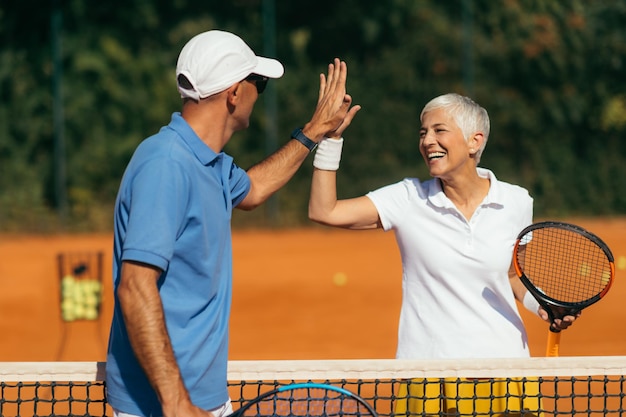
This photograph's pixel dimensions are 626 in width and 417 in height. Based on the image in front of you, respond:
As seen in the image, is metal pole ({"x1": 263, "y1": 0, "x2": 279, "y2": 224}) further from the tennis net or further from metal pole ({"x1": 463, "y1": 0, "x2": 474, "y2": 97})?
the tennis net

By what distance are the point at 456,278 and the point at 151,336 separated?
46.1 inches

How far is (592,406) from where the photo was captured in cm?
593

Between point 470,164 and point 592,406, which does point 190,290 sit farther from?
point 592,406

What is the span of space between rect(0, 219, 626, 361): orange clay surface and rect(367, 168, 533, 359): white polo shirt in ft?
13.7

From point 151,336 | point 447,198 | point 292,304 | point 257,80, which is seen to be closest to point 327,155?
point 447,198

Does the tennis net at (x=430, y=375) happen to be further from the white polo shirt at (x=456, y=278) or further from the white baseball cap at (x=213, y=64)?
the white baseball cap at (x=213, y=64)

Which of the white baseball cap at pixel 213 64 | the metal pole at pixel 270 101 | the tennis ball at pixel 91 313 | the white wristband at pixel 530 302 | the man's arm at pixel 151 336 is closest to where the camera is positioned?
the man's arm at pixel 151 336

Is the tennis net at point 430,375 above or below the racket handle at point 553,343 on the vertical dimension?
below

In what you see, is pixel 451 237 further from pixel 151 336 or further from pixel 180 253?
pixel 151 336

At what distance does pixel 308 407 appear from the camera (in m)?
2.45

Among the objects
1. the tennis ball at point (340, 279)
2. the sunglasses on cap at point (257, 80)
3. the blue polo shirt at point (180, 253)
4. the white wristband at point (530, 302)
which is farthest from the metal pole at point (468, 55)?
the blue polo shirt at point (180, 253)

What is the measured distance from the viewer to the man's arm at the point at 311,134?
121 inches

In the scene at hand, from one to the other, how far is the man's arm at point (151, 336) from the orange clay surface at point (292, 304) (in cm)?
512

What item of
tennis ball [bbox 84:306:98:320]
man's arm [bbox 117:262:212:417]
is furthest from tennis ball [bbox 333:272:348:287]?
man's arm [bbox 117:262:212:417]
